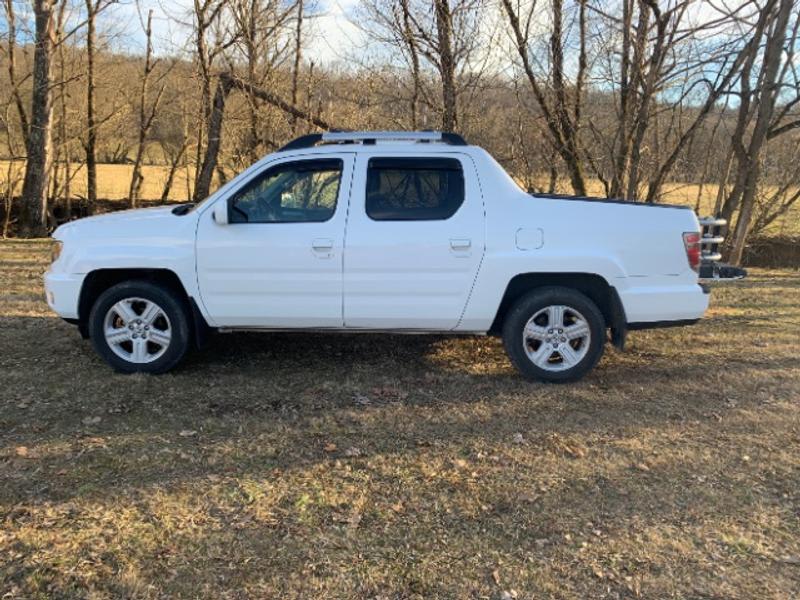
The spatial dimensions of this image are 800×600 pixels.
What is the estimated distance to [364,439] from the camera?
13.8 feet

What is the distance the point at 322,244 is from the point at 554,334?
200 centimetres

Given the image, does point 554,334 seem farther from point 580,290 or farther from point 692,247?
point 692,247

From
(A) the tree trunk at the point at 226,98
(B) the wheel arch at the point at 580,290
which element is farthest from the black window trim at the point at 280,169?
(A) the tree trunk at the point at 226,98

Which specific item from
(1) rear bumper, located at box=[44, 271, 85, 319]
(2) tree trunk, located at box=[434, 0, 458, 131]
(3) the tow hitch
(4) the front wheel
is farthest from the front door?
(2) tree trunk, located at box=[434, 0, 458, 131]

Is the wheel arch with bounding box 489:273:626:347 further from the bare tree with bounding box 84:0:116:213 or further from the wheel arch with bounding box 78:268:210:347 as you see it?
the bare tree with bounding box 84:0:116:213

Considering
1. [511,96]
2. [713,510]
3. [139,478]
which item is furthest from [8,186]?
[713,510]

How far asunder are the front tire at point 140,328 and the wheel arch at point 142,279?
2.6 inches

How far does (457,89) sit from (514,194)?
7782mm

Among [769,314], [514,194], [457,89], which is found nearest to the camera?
[514,194]

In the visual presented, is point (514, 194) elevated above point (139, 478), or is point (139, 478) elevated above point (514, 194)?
point (514, 194)

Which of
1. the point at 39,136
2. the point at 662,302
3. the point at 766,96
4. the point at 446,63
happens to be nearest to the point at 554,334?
the point at 662,302

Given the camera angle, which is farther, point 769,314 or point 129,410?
point 769,314

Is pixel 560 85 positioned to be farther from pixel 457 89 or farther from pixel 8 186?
pixel 8 186

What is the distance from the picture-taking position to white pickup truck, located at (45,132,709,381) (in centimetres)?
500
